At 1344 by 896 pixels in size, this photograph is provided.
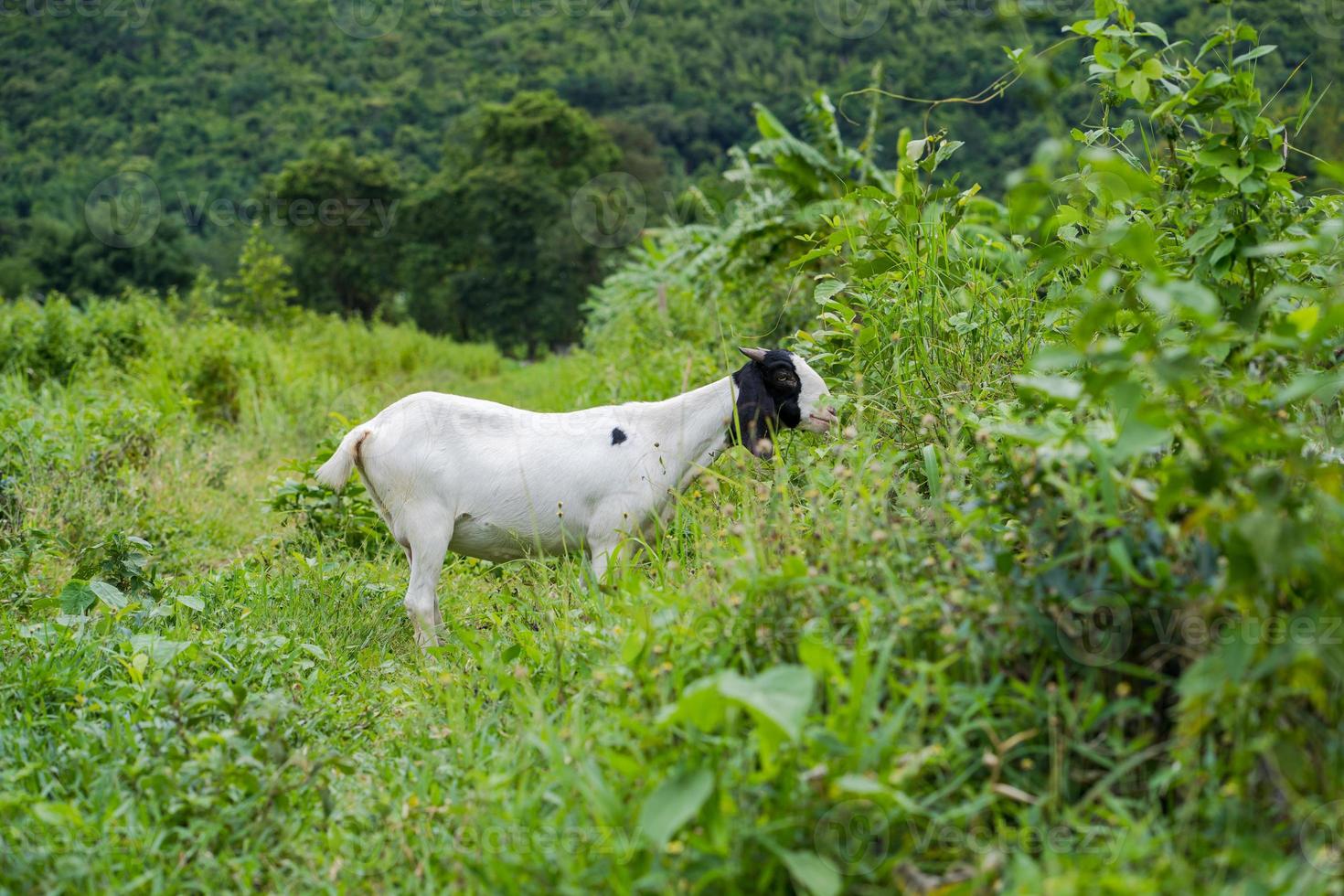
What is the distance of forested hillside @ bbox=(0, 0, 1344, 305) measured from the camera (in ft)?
95.5

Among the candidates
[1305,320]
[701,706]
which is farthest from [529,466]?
[1305,320]

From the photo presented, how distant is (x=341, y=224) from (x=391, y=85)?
1092 centimetres

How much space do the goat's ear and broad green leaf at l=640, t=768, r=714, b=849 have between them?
2396mm

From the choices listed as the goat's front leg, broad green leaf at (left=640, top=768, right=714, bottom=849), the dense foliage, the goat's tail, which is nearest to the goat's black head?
the dense foliage

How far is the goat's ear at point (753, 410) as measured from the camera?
4.49 m

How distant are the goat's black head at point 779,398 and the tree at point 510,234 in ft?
71.3

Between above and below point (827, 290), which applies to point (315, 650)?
below

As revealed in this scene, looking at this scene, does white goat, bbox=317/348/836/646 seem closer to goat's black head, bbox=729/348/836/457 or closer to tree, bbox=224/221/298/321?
goat's black head, bbox=729/348/836/457

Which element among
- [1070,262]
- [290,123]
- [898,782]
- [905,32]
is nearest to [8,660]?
[898,782]

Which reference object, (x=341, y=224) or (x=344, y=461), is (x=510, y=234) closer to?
(x=341, y=224)

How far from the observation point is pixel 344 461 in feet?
14.8

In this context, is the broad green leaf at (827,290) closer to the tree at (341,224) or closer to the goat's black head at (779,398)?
the goat's black head at (779,398)

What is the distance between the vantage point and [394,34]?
131 ft

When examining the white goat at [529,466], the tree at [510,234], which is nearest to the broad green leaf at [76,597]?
the white goat at [529,466]
